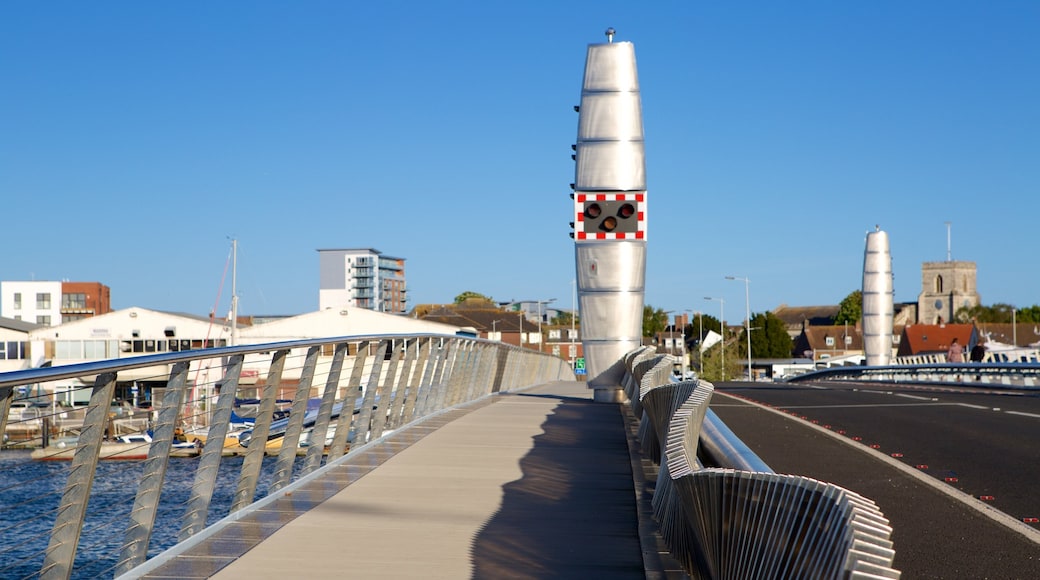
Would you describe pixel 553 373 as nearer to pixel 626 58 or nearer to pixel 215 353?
pixel 626 58

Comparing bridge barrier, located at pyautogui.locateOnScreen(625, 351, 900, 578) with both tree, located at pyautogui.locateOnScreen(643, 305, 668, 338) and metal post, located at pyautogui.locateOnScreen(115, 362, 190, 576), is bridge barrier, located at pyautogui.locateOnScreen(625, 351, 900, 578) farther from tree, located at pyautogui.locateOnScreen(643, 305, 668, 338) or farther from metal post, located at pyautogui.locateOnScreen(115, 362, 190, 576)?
tree, located at pyautogui.locateOnScreen(643, 305, 668, 338)

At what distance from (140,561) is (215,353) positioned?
4.04 ft

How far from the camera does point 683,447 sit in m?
5.30

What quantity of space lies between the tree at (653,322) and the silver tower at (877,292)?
107 metres

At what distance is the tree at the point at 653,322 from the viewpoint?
178875 mm

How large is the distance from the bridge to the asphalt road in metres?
0.05

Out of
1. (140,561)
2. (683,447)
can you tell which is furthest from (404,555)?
(683,447)

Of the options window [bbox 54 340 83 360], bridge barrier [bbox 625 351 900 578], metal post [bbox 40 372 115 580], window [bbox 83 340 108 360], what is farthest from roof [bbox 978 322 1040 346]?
metal post [bbox 40 372 115 580]

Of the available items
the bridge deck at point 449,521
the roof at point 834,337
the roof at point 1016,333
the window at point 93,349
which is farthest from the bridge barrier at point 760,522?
the roof at point 834,337

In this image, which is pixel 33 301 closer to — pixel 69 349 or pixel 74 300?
pixel 74 300

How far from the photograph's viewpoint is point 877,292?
67.3m

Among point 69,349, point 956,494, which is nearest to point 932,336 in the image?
point 69,349

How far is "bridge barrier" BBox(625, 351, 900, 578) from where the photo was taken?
8.54 feet

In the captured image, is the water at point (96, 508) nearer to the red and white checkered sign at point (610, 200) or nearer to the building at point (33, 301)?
the red and white checkered sign at point (610, 200)
